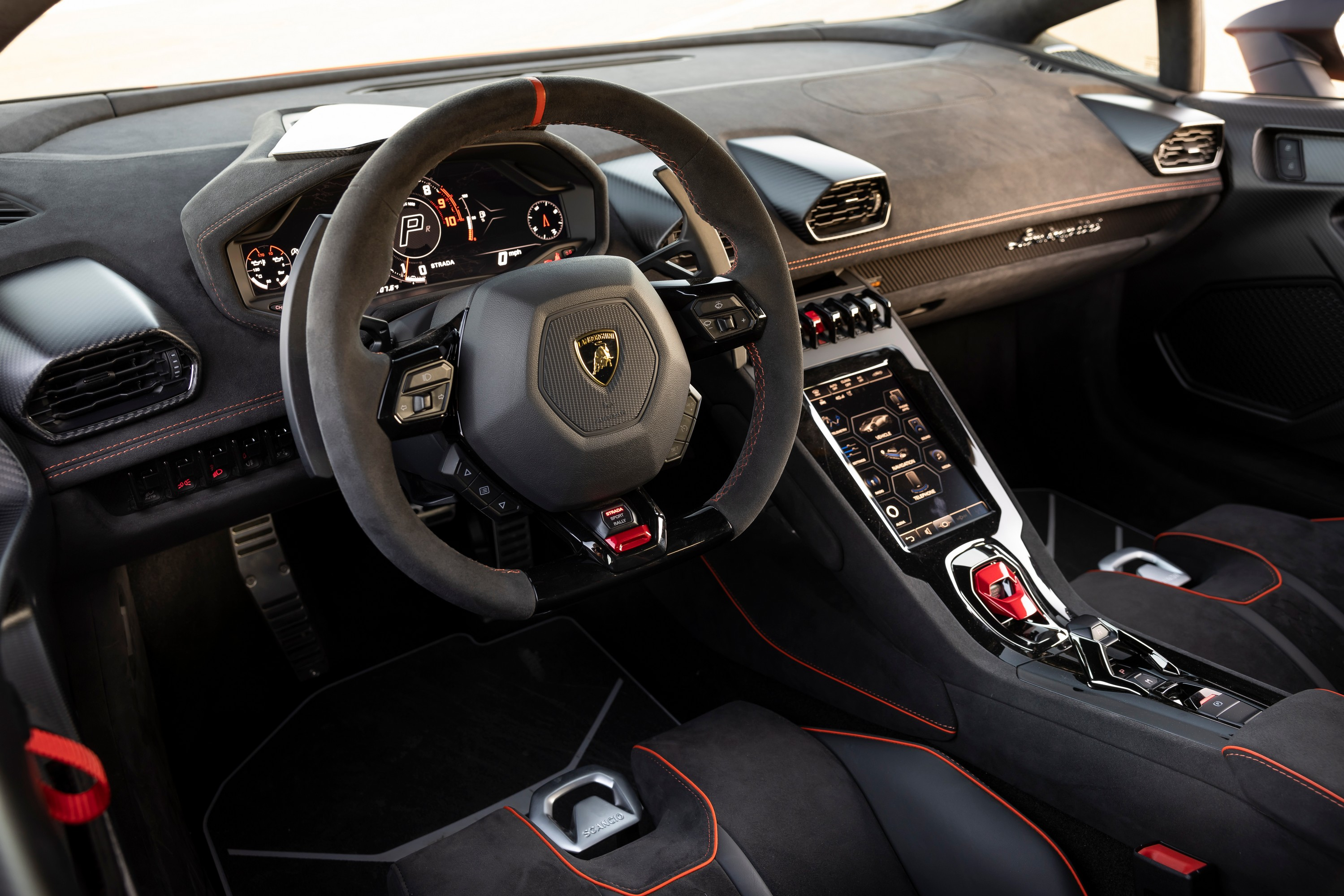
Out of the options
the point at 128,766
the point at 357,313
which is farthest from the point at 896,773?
the point at 128,766

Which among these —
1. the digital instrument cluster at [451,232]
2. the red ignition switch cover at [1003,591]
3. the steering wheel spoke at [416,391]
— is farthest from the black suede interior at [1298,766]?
the digital instrument cluster at [451,232]

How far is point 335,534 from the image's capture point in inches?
77.7

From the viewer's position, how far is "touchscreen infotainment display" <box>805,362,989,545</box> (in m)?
1.54

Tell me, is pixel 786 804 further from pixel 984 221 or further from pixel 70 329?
pixel 984 221

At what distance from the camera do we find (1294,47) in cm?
224

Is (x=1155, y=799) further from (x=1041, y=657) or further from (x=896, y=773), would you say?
(x=896, y=773)

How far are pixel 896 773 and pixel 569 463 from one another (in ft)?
2.44

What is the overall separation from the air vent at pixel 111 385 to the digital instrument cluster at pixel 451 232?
0.14 m

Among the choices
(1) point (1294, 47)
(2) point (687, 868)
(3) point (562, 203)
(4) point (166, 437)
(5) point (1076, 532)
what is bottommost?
(5) point (1076, 532)

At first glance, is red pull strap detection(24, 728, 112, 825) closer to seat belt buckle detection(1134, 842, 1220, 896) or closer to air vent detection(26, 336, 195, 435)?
air vent detection(26, 336, 195, 435)

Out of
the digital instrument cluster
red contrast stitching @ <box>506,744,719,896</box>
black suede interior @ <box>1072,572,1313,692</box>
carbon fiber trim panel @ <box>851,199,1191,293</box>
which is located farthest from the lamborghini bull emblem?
black suede interior @ <box>1072,572,1313,692</box>

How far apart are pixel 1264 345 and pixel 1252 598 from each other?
0.93m

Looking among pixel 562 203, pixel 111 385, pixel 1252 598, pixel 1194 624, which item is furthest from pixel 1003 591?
pixel 111 385

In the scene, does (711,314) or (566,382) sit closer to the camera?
(566,382)
